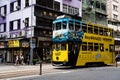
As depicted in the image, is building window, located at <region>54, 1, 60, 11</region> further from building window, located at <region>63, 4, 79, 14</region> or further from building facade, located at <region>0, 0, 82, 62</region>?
building window, located at <region>63, 4, 79, 14</region>

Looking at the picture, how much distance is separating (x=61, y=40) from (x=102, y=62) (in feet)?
25.9

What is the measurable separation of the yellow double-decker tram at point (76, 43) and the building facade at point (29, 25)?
12.3 m

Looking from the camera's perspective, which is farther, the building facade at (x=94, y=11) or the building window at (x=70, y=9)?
the building facade at (x=94, y=11)

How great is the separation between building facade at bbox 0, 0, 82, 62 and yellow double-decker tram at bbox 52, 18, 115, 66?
40.3 ft

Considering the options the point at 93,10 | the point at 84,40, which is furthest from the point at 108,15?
the point at 84,40

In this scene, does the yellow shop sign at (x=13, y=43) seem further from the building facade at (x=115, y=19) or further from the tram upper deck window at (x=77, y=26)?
the building facade at (x=115, y=19)

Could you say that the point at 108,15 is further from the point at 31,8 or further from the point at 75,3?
the point at 31,8

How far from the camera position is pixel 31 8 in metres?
43.3

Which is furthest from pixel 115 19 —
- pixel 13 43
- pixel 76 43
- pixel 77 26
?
pixel 76 43

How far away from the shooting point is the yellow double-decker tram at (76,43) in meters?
27.8

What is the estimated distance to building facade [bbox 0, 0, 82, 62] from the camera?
1695 inches

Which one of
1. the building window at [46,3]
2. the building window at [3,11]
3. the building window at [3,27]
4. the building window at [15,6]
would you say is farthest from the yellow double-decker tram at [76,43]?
the building window at [3,11]

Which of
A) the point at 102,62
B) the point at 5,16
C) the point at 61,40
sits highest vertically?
the point at 5,16

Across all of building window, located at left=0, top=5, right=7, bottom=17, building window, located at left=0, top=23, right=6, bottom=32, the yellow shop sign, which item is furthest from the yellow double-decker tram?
building window, located at left=0, top=5, right=7, bottom=17
